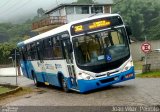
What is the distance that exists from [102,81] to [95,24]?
231cm

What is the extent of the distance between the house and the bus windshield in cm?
4602

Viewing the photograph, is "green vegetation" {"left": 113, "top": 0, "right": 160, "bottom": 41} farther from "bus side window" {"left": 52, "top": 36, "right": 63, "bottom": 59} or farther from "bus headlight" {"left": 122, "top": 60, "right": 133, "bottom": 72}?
"bus headlight" {"left": 122, "top": 60, "right": 133, "bottom": 72}

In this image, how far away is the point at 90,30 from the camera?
17.4 meters

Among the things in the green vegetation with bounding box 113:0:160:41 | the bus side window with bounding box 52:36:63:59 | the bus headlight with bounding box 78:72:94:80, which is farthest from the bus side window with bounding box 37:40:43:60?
the green vegetation with bounding box 113:0:160:41

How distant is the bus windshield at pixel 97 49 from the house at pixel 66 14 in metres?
46.0

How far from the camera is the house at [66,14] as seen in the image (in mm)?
63875

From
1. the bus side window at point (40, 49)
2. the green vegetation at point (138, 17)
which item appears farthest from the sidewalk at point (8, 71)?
the bus side window at point (40, 49)

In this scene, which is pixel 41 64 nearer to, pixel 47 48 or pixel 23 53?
pixel 47 48

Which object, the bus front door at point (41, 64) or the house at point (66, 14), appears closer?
the bus front door at point (41, 64)

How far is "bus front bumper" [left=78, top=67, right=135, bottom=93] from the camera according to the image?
17.2m

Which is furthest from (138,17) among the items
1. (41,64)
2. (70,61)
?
(70,61)

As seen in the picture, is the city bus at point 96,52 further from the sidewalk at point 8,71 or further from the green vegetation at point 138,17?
the green vegetation at point 138,17

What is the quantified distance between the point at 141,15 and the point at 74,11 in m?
29.0

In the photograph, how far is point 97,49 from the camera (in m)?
17.2
